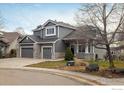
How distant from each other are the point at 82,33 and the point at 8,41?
168 cm

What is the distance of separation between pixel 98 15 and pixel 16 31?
6.67 ft

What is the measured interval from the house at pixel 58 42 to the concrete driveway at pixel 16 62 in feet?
0.37

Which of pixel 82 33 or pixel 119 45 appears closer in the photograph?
pixel 119 45

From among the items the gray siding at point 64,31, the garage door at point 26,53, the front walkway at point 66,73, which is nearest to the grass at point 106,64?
the front walkway at point 66,73

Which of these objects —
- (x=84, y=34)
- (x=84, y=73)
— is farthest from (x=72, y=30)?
(x=84, y=73)

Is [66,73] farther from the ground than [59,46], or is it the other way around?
[59,46]

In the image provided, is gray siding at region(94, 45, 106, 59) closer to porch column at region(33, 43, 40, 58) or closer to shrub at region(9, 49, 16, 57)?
porch column at region(33, 43, 40, 58)

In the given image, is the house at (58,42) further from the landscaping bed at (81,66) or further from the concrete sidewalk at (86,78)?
the concrete sidewalk at (86,78)

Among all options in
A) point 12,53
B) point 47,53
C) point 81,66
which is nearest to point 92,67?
point 81,66

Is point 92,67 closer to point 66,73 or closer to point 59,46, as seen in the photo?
point 66,73

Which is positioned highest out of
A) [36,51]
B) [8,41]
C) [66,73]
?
[8,41]

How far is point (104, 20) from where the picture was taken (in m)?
7.41

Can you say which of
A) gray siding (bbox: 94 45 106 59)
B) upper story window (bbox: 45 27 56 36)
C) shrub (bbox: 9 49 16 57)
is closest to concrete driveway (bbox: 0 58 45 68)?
shrub (bbox: 9 49 16 57)

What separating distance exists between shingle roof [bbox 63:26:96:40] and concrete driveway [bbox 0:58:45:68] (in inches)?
34.7
